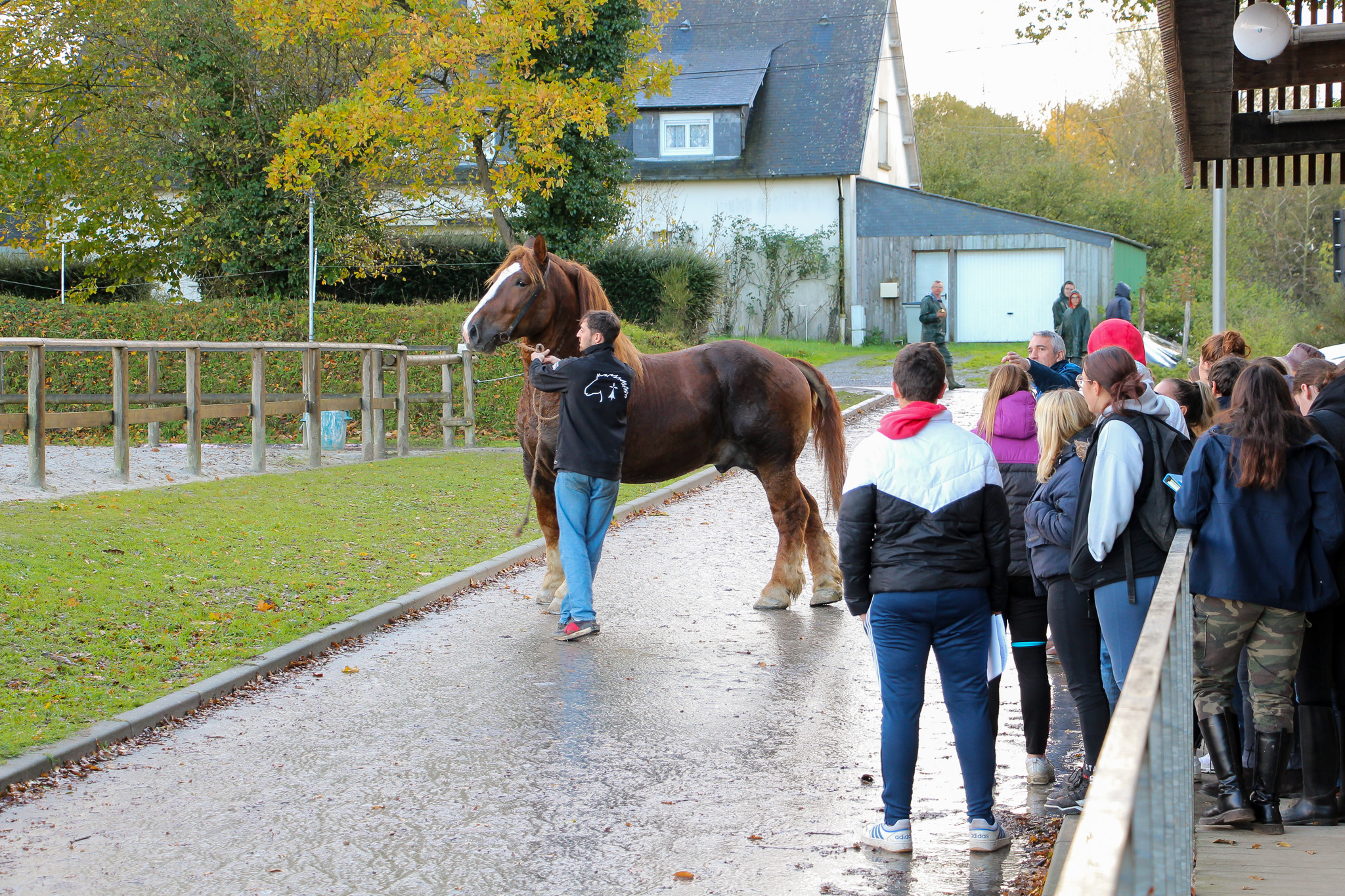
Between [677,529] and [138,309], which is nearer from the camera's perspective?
[677,529]

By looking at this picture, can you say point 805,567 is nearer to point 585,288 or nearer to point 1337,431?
point 585,288

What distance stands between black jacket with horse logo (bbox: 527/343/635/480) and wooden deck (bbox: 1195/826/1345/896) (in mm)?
3842

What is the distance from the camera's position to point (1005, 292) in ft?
113

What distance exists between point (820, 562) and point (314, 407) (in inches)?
348

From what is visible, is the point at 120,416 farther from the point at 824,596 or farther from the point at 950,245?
the point at 950,245

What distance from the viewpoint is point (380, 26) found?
19.3 m

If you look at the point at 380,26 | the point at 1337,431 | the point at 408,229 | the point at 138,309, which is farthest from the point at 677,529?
the point at 408,229

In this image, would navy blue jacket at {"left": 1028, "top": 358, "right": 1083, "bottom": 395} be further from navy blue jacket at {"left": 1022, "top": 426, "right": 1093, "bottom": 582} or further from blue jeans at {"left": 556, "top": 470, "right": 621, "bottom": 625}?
navy blue jacket at {"left": 1022, "top": 426, "right": 1093, "bottom": 582}

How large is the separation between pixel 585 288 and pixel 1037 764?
4.21 metres

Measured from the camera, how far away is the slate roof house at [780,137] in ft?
116

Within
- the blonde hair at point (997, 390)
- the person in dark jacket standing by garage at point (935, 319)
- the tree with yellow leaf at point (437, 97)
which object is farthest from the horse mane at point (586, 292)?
the person in dark jacket standing by garage at point (935, 319)

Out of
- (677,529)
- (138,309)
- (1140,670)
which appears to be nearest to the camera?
(1140,670)

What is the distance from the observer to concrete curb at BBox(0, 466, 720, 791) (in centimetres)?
499

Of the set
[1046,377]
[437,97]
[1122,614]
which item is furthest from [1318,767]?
[437,97]
